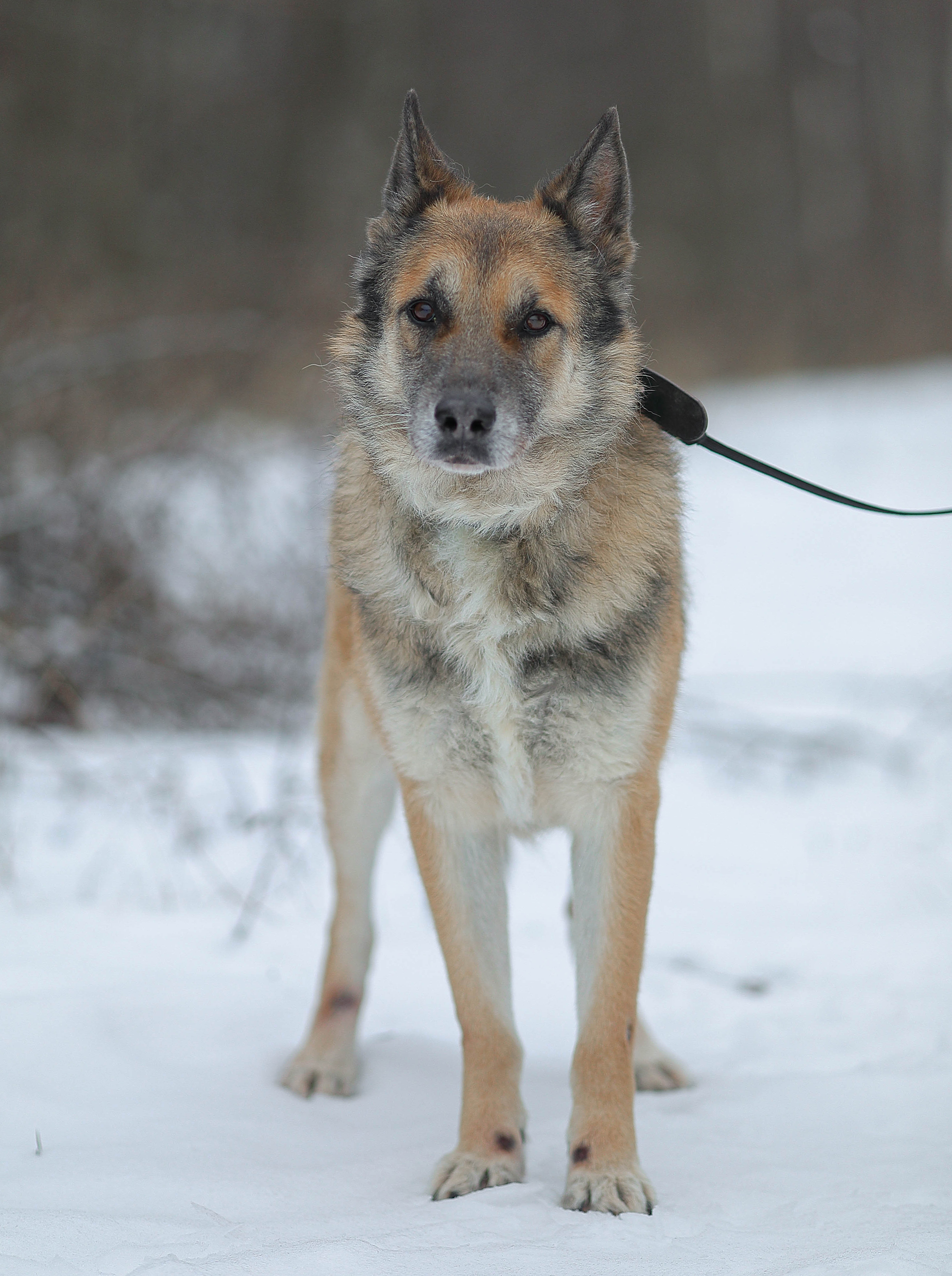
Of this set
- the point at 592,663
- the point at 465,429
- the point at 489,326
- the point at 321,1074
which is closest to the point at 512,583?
the point at 592,663

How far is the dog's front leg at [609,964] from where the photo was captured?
2459 millimetres

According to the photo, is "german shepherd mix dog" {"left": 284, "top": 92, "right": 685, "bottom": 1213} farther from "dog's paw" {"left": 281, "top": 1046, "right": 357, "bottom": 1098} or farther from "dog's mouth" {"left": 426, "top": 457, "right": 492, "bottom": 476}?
"dog's paw" {"left": 281, "top": 1046, "right": 357, "bottom": 1098}

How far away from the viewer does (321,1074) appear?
304cm

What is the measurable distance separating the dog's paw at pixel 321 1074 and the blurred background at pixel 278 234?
165 cm

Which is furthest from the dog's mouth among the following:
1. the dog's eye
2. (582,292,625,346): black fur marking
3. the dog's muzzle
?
(582,292,625,346): black fur marking

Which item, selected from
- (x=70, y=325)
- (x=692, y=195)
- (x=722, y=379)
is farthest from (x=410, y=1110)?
(x=692, y=195)

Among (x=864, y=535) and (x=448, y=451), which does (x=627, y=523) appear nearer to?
(x=448, y=451)

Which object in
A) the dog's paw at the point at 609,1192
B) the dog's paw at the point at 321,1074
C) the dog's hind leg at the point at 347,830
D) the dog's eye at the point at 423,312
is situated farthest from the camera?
the dog's hind leg at the point at 347,830

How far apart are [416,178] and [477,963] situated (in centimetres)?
189

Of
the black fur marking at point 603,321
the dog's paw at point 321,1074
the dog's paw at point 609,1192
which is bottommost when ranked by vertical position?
the dog's paw at point 321,1074

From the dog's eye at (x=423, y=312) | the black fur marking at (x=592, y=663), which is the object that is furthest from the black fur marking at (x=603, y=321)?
the black fur marking at (x=592, y=663)

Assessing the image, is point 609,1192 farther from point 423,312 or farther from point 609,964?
point 423,312

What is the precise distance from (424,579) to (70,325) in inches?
166

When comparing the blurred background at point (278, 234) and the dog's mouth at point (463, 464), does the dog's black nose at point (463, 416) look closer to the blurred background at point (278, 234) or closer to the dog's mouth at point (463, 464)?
the dog's mouth at point (463, 464)
